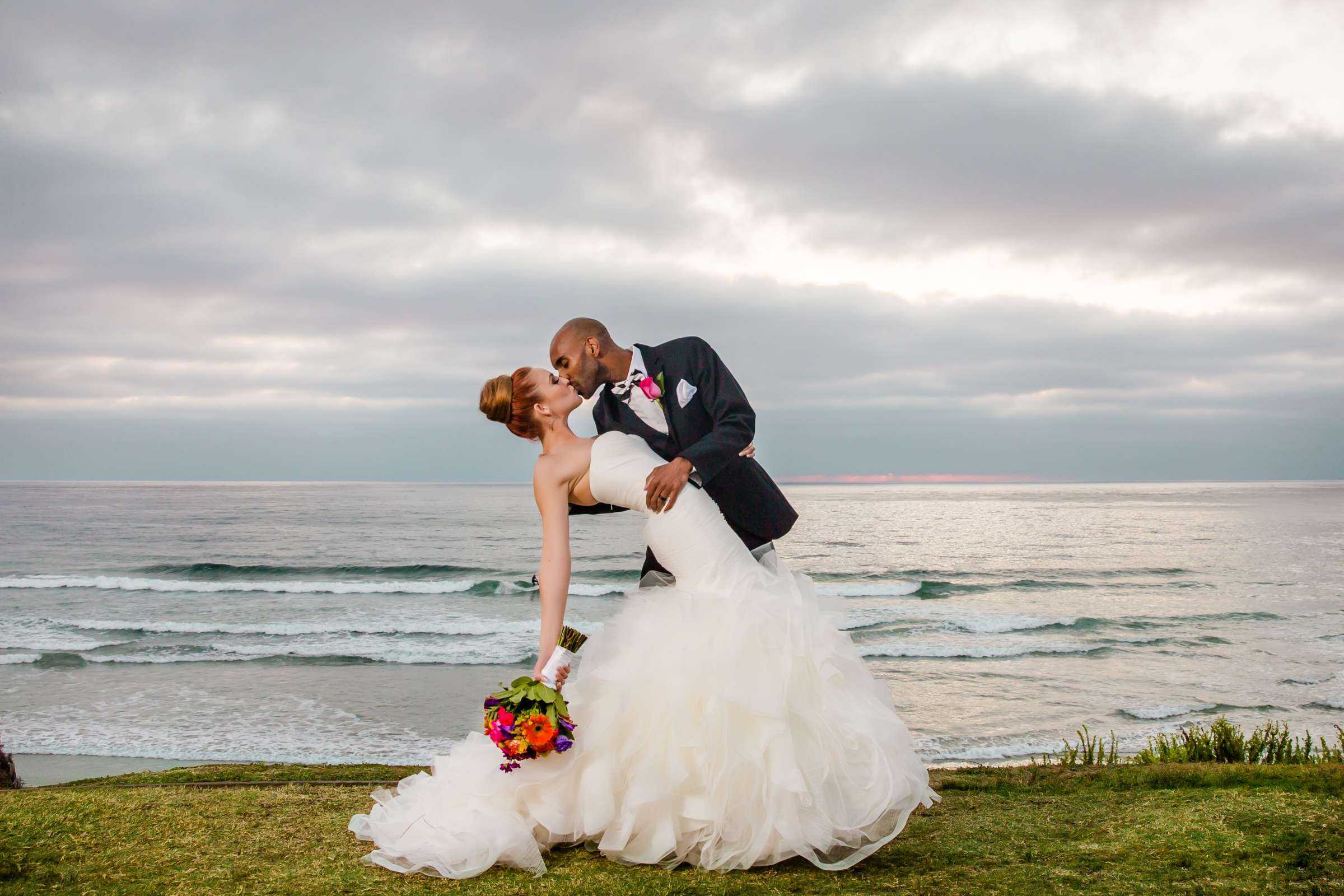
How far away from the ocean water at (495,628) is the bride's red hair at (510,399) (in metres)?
1.31

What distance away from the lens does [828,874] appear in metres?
3.39

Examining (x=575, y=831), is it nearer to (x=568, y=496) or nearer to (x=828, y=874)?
(x=828, y=874)

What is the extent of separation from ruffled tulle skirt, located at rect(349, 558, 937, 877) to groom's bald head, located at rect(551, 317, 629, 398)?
1.03 metres

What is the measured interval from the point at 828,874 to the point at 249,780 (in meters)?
4.04

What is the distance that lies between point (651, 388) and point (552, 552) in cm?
85

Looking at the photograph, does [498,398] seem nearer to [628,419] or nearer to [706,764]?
[628,419]

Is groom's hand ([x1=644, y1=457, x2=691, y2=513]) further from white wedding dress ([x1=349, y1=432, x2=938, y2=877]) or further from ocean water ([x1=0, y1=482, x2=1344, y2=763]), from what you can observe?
ocean water ([x1=0, y1=482, x2=1344, y2=763])

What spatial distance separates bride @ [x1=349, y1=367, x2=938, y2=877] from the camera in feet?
10.9

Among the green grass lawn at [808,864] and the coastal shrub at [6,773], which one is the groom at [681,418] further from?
the coastal shrub at [6,773]

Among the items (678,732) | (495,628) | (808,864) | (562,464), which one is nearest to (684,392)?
(562,464)

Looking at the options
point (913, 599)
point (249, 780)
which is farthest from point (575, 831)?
point (913, 599)

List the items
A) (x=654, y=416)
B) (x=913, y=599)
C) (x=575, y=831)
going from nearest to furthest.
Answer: (x=575, y=831) → (x=654, y=416) → (x=913, y=599)

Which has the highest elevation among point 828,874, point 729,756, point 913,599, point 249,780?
point 729,756

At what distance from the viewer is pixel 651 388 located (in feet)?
12.8
